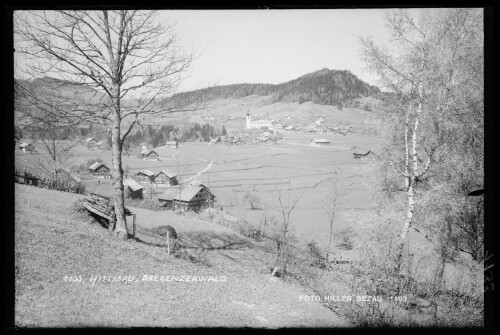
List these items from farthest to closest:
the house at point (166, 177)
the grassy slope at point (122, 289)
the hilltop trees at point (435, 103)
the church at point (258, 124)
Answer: the church at point (258, 124), the house at point (166, 177), the hilltop trees at point (435, 103), the grassy slope at point (122, 289)

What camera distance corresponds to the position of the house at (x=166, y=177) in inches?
289

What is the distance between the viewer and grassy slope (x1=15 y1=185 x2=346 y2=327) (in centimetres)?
547

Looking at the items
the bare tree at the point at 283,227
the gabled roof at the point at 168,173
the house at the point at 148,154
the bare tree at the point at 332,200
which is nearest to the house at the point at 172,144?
the house at the point at 148,154

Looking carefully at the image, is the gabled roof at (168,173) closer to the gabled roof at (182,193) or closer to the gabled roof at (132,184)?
Answer: the gabled roof at (182,193)

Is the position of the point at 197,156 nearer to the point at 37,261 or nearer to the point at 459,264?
the point at 37,261

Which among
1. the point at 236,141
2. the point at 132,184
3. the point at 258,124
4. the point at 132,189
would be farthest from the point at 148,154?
the point at 258,124

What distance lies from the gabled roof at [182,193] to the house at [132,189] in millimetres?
551

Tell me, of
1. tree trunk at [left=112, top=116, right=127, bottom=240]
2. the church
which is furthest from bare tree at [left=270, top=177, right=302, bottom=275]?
tree trunk at [left=112, top=116, right=127, bottom=240]

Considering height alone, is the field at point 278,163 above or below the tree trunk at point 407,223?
above

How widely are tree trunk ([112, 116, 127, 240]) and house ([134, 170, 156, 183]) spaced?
1.64 ft

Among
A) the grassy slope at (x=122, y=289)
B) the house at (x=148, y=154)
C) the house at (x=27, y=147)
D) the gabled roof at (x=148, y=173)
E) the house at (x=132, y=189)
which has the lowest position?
the grassy slope at (x=122, y=289)

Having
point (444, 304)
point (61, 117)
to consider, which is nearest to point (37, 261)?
point (61, 117)

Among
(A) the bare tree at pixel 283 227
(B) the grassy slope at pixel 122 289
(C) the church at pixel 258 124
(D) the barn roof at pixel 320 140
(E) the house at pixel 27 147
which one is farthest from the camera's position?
(D) the barn roof at pixel 320 140
